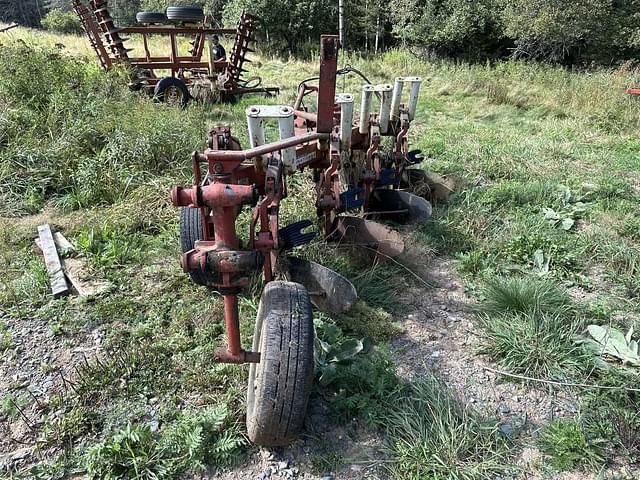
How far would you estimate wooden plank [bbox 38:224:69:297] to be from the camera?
127 inches

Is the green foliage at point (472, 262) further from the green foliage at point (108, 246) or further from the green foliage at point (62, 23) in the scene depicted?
the green foliage at point (62, 23)

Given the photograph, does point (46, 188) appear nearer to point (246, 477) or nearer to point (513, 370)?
point (246, 477)

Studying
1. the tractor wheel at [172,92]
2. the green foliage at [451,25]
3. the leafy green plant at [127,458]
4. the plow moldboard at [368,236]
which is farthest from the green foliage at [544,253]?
the green foliage at [451,25]

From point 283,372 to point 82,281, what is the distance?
83.9 inches

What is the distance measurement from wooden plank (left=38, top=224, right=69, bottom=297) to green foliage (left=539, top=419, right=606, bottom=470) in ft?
9.64

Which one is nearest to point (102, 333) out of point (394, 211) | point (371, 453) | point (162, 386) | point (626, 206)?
point (162, 386)

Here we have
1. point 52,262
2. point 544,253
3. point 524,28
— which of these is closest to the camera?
point 52,262

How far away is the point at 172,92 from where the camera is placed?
7.61 meters

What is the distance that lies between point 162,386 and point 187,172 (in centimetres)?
296

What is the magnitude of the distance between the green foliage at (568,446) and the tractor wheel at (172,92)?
21.9 feet

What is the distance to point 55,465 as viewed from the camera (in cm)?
203

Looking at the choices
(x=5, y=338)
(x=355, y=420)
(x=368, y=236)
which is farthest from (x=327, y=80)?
(x=5, y=338)

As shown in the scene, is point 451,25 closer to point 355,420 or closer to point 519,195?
point 519,195

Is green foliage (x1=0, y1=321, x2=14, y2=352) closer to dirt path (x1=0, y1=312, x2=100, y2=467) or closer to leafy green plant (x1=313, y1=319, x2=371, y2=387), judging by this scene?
dirt path (x1=0, y1=312, x2=100, y2=467)
